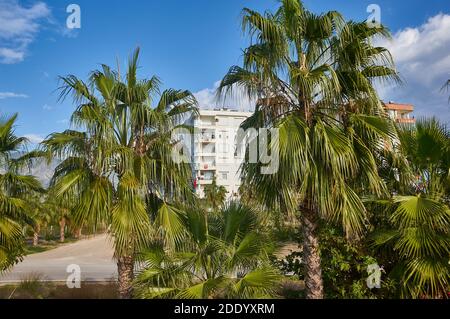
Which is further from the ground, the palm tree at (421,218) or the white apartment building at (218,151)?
the white apartment building at (218,151)

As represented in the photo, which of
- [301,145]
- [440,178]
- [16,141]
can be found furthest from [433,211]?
[16,141]

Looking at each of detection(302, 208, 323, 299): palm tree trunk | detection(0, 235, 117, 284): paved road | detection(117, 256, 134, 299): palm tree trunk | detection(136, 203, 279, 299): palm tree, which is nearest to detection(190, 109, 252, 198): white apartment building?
detection(0, 235, 117, 284): paved road

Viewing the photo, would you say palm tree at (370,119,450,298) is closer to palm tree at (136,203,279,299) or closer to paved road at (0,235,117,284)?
palm tree at (136,203,279,299)

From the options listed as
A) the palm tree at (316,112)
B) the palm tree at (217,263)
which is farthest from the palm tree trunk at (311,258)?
the palm tree at (217,263)

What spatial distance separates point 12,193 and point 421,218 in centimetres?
906

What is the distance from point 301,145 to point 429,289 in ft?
11.4

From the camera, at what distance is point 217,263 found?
5.88 meters

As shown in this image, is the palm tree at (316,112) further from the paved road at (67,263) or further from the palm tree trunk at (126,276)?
the paved road at (67,263)

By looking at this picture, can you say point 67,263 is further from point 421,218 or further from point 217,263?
point 421,218

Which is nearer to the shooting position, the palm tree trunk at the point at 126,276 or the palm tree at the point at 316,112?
the palm tree at the point at 316,112

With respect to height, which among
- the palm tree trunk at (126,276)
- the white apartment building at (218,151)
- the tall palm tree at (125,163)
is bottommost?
the palm tree trunk at (126,276)

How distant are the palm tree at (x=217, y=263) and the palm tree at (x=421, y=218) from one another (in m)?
2.53

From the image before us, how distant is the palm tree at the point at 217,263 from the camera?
5.41 metres
